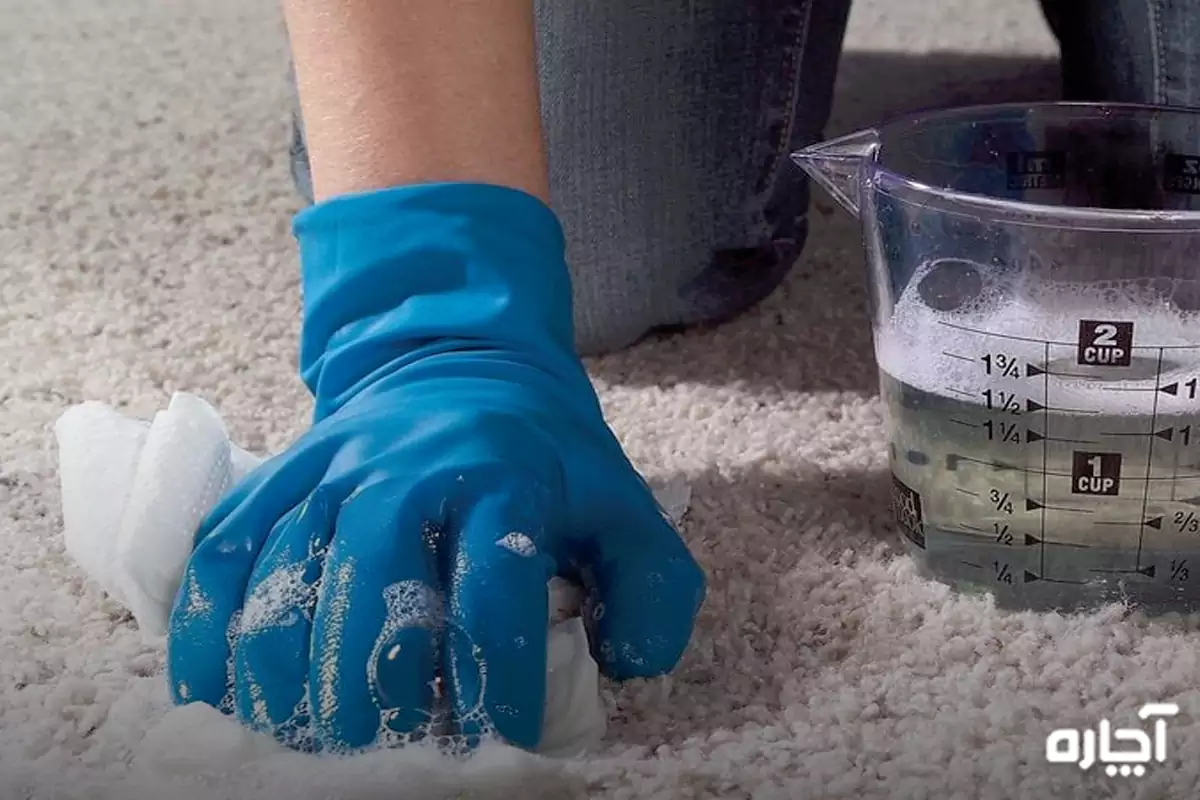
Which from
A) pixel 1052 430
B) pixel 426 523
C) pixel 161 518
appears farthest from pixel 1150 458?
pixel 161 518

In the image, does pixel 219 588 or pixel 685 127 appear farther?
pixel 685 127

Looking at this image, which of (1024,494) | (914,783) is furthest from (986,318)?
(914,783)

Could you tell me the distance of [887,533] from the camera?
69cm

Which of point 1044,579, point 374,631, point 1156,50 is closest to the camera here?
point 374,631

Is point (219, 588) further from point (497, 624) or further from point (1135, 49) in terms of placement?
point (1135, 49)

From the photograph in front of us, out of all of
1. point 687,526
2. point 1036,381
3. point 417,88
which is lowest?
point 687,526

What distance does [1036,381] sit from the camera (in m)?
0.58

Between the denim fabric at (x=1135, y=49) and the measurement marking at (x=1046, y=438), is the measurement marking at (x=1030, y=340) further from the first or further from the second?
the denim fabric at (x=1135, y=49)

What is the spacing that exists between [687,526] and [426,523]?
0.67 ft

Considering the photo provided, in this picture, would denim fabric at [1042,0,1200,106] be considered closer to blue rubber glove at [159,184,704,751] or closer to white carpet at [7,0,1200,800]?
white carpet at [7,0,1200,800]

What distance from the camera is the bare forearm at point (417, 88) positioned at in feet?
2.04

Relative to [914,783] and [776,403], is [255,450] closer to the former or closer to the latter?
[776,403]

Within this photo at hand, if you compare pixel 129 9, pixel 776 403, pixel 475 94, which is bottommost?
pixel 776 403

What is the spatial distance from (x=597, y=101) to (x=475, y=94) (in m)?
0.26
